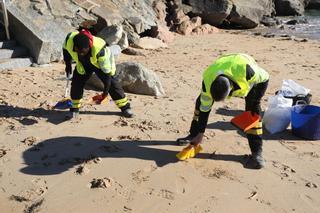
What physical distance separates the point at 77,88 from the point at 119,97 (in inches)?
23.0

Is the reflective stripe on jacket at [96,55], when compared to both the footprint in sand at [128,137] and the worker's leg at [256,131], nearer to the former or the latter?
the footprint in sand at [128,137]

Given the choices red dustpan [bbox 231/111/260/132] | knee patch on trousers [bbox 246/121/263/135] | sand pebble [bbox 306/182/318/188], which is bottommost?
sand pebble [bbox 306/182/318/188]

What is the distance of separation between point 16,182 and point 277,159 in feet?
9.54

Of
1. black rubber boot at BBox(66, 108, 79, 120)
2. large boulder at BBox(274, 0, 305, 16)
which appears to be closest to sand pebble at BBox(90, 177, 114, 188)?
black rubber boot at BBox(66, 108, 79, 120)

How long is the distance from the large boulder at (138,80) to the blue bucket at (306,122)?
2355 millimetres

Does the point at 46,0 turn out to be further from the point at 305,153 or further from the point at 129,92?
the point at 305,153

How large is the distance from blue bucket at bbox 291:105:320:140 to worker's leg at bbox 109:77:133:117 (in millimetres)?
2202

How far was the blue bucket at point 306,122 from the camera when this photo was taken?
5.93 m

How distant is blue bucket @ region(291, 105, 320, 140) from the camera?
593cm

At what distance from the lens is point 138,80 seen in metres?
7.56

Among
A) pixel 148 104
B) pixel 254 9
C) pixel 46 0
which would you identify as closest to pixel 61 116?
pixel 148 104

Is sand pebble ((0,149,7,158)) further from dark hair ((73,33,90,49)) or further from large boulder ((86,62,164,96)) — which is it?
large boulder ((86,62,164,96))

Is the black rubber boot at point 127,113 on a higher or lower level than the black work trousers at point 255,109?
lower

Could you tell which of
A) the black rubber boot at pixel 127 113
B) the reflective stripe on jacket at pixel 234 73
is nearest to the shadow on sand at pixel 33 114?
the black rubber boot at pixel 127 113
